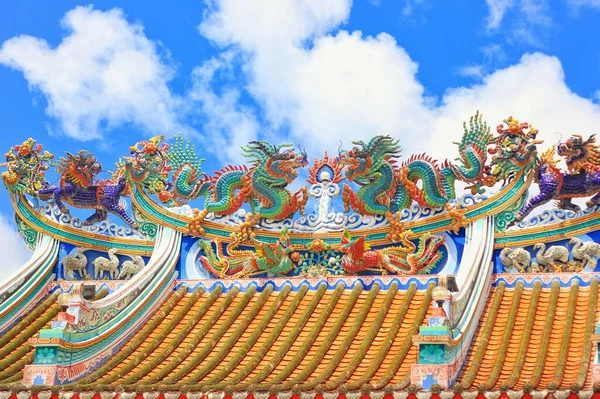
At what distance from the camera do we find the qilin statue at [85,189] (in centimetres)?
1695

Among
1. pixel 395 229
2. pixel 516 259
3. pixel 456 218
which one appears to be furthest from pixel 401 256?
pixel 516 259

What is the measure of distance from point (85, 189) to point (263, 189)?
2553 millimetres

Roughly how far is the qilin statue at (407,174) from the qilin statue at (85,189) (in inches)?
128

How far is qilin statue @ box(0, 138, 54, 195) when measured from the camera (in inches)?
670

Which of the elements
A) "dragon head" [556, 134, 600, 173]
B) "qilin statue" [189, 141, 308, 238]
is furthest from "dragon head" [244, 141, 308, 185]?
"dragon head" [556, 134, 600, 173]

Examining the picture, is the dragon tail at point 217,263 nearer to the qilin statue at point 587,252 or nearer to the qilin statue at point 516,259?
the qilin statue at point 516,259

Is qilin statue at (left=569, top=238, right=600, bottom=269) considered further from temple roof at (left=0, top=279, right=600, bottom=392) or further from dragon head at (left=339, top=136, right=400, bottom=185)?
dragon head at (left=339, top=136, right=400, bottom=185)

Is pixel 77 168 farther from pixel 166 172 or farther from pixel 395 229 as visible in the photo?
pixel 395 229

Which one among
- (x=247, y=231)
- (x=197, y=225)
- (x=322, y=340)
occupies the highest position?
(x=197, y=225)

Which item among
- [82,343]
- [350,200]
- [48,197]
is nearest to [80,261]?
[48,197]

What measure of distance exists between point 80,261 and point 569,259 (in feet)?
21.4

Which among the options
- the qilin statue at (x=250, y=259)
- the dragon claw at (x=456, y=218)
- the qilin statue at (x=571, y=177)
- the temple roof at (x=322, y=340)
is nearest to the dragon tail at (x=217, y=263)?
the qilin statue at (x=250, y=259)

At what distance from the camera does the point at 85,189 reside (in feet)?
55.9

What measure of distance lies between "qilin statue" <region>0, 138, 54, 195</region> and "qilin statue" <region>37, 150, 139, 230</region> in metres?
0.17
